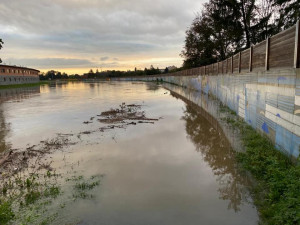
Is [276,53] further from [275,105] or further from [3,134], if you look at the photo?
[3,134]

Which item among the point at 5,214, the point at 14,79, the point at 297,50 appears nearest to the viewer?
the point at 5,214

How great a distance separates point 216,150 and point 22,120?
11165 millimetres

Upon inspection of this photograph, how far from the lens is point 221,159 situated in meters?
6.34

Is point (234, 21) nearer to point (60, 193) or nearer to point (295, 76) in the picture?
point (295, 76)

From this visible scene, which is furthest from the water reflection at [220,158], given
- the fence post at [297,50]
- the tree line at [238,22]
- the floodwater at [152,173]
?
the tree line at [238,22]

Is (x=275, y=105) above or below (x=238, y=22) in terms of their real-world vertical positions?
below

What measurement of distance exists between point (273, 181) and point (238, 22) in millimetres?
31857

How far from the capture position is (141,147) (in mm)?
7645

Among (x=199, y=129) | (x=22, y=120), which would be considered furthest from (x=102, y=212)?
(x=22, y=120)

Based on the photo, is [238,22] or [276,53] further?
[238,22]

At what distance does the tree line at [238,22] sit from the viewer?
26.1 metres

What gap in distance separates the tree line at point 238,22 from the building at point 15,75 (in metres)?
53.1

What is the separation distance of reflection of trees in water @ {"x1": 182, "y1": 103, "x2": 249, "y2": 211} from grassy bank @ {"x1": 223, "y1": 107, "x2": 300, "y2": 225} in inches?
11.1

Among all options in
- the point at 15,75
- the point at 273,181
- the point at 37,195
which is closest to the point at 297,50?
the point at 273,181
